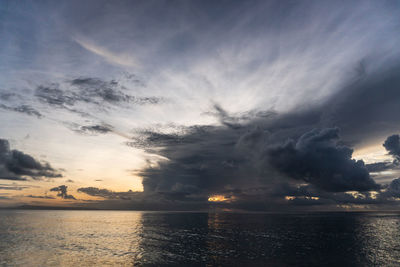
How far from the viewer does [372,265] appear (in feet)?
171

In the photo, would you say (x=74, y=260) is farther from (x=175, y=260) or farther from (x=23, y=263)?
(x=175, y=260)

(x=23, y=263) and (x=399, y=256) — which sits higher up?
(x=23, y=263)

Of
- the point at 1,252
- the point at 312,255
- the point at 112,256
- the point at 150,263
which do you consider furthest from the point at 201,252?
the point at 1,252

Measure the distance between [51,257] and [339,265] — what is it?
6511 cm

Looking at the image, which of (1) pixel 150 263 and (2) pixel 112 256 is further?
(2) pixel 112 256

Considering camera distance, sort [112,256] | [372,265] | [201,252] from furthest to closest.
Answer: [201,252] → [112,256] → [372,265]

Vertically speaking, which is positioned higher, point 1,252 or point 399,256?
point 1,252

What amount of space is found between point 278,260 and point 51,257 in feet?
172

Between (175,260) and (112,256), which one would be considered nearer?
(175,260)

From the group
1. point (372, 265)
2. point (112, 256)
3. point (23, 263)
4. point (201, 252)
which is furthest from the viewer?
point (201, 252)

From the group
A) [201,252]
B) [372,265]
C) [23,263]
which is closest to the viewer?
[23,263]

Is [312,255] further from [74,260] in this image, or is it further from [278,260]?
[74,260]

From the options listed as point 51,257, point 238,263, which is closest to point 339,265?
point 238,263

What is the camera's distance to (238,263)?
51.3 metres
